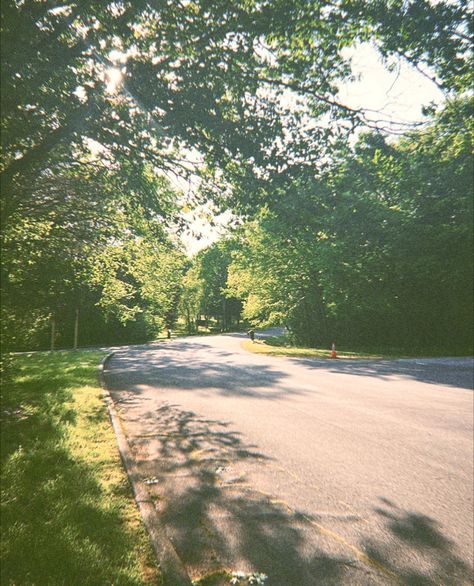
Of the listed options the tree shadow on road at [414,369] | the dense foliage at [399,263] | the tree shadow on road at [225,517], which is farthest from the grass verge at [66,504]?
the dense foliage at [399,263]

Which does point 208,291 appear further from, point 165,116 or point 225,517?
point 225,517

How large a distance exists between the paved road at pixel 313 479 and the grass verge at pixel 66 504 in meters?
0.45

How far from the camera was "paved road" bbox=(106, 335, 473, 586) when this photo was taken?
2.90 metres

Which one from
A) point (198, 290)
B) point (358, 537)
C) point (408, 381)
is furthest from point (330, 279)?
point (198, 290)

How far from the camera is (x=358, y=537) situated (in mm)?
3191

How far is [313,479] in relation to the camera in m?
4.31

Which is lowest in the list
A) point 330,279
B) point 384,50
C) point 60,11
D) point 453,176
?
point 330,279

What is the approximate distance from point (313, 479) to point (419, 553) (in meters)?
1.47

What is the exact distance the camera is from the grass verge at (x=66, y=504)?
8.34ft

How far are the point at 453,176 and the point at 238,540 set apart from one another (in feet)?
70.4

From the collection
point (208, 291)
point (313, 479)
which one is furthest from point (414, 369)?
point (208, 291)

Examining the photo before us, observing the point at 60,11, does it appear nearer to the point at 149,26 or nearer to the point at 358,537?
the point at 149,26

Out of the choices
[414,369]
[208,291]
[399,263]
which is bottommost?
[414,369]

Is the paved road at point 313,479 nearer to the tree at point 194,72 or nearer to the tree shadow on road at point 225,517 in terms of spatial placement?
the tree shadow on road at point 225,517
